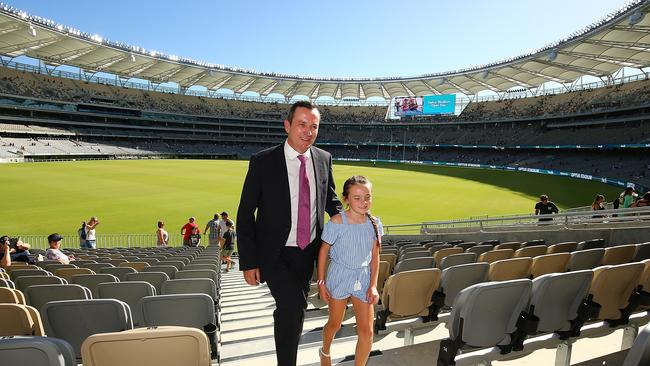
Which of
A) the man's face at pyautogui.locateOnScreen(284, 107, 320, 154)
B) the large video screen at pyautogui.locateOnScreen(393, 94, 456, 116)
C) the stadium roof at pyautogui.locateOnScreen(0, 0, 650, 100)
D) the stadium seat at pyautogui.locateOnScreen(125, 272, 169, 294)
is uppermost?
the stadium roof at pyautogui.locateOnScreen(0, 0, 650, 100)

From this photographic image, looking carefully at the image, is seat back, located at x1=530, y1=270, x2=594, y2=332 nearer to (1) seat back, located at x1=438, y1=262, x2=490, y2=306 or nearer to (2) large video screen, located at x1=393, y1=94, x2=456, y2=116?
(1) seat back, located at x1=438, y1=262, x2=490, y2=306

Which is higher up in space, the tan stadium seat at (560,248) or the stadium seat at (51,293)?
the tan stadium seat at (560,248)

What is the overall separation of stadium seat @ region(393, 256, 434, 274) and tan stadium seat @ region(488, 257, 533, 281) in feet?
3.62

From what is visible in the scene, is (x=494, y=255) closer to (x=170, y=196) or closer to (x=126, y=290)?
(x=126, y=290)

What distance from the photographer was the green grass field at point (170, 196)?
74.6ft

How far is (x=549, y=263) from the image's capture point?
4.66m

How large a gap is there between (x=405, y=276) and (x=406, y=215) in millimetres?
23433

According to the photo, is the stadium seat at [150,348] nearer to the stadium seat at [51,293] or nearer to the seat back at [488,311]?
the seat back at [488,311]

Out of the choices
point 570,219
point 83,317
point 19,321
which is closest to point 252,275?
point 83,317

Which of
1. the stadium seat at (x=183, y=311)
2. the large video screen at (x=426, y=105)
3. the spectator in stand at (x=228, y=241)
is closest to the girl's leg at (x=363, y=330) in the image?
the stadium seat at (x=183, y=311)

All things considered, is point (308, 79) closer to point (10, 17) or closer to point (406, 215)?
point (10, 17)

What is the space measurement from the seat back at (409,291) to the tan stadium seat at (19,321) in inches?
116

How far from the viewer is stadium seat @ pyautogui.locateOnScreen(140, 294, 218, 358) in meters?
3.13

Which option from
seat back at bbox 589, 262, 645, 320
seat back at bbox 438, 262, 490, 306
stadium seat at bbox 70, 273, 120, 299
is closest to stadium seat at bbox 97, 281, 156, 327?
stadium seat at bbox 70, 273, 120, 299
